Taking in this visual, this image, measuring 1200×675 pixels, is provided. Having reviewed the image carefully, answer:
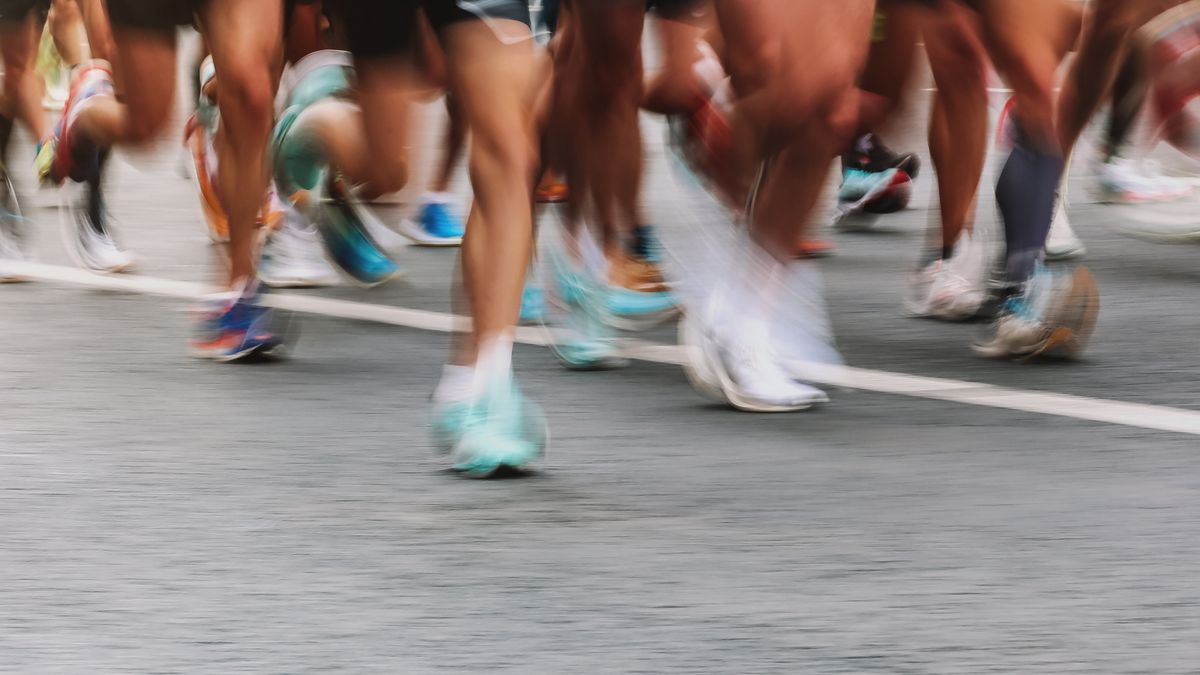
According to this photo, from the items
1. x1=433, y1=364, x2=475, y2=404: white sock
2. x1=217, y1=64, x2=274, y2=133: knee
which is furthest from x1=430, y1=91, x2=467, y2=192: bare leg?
x1=433, y1=364, x2=475, y2=404: white sock

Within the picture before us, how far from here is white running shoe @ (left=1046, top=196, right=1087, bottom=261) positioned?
7.65m

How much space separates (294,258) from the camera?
23.9ft

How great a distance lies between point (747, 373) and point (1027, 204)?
3.39 ft

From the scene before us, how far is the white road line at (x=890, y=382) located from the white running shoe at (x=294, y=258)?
169 mm

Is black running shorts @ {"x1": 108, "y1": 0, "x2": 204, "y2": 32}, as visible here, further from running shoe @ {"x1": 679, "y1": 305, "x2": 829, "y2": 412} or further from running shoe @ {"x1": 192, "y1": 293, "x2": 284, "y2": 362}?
running shoe @ {"x1": 679, "y1": 305, "x2": 829, "y2": 412}

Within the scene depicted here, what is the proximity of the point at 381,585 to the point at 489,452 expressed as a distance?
0.74 metres

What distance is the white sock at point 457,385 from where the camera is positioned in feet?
13.6

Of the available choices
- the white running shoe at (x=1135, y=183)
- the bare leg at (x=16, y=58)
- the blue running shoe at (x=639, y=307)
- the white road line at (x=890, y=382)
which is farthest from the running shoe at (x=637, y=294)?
the white running shoe at (x=1135, y=183)

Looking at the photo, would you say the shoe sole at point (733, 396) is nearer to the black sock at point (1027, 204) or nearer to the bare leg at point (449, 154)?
the black sock at point (1027, 204)

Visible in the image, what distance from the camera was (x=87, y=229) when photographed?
24.9 ft

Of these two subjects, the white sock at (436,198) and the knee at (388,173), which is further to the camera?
the white sock at (436,198)

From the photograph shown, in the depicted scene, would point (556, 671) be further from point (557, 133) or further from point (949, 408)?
point (557, 133)

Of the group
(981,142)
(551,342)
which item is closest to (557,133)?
(551,342)

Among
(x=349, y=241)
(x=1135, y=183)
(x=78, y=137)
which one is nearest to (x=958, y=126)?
(x=349, y=241)
